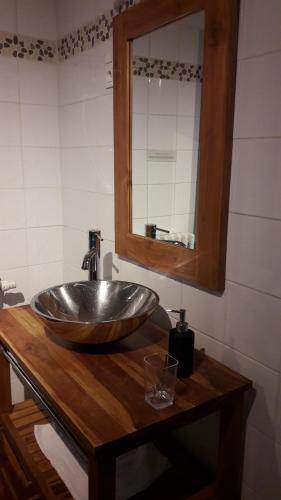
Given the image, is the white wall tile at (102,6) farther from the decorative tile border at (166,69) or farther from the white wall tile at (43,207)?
the white wall tile at (43,207)

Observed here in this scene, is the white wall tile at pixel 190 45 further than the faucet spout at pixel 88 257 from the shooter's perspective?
No

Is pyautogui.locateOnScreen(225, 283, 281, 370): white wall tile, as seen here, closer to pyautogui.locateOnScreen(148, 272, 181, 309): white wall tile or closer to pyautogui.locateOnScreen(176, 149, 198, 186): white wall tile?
pyautogui.locateOnScreen(148, 272, 181, 309): white wall tile

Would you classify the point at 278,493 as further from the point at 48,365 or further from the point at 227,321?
the point at 48,365

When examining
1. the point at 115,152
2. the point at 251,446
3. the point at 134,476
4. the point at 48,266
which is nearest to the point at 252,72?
the point at 115,152

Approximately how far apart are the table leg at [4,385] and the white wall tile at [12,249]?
0.56m

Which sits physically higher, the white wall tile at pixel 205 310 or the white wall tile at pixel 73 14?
the white wall tile at pixel 73 14

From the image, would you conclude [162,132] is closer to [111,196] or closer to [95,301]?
[111,196]

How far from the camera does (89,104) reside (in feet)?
5.42

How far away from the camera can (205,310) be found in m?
1.22

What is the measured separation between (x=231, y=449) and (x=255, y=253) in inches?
20.9

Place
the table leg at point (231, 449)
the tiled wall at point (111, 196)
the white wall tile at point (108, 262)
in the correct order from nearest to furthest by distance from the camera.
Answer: the tiled wall at point (111, 196)
the table leg at point (231, 449)
the white wall tile at point (108, 262)

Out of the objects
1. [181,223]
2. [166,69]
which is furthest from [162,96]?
[181,223]

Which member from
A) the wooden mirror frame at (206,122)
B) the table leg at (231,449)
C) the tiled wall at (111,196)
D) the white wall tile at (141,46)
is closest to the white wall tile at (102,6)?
the tiled wall at (111,196)

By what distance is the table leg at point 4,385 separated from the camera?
1.45 meters
